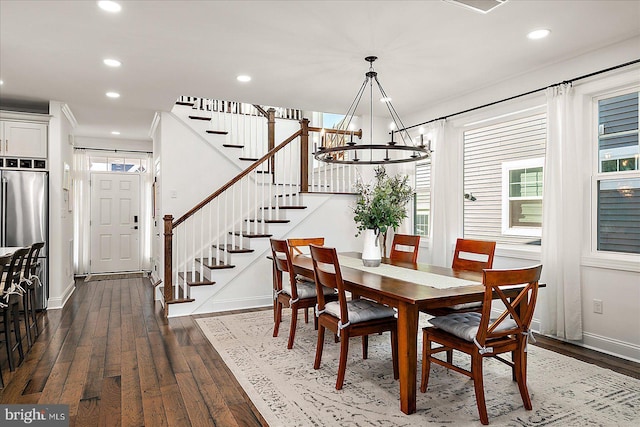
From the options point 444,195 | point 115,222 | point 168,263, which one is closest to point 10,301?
point 168,263

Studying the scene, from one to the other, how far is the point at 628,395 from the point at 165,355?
11.4 feet

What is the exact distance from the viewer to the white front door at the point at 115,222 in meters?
7.80

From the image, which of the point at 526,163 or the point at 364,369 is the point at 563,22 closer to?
the point at 526,163

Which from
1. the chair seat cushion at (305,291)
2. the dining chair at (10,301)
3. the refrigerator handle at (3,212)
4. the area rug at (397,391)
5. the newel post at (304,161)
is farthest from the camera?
the newel post at (304,161)

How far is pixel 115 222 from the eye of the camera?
7938 millimetres

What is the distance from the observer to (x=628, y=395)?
2.69 meters

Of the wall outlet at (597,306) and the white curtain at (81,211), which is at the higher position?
the white curtain at (81,211)

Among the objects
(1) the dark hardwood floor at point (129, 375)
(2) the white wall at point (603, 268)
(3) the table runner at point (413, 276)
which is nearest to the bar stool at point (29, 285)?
(1) the dark hardwood floor at point (129, 375)

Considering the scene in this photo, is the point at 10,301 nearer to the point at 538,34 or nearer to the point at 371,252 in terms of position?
the point at 371,252

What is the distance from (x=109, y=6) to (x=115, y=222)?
233 inches

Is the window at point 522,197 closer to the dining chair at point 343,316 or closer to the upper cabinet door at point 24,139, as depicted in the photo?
the dining chair at point 343,316

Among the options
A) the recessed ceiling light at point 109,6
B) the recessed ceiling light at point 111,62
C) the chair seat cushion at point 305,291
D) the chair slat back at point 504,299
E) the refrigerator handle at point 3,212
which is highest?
the recessed ceiling light at point 111,62

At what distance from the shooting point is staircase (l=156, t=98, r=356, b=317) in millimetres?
4988

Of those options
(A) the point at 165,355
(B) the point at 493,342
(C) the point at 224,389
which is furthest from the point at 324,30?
(A) the point at 165,355
